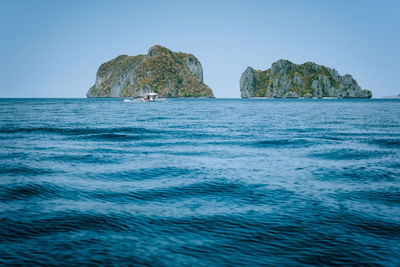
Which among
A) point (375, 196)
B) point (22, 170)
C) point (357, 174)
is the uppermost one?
point (22, 170)

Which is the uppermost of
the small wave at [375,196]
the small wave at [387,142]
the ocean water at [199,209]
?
the small wave at [387,142]

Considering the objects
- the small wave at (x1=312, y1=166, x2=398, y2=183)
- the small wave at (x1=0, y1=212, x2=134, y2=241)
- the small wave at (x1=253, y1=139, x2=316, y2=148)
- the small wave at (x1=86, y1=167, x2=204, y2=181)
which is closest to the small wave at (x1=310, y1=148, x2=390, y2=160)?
the small wave at (x1=312, y1=166, x2=398, y2=183)

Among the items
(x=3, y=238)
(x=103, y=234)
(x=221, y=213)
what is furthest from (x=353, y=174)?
(x=3, y=238)

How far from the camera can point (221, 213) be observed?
986 centimetres

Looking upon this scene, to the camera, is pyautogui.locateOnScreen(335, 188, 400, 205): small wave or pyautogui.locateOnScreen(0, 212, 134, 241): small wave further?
pyautogui.locateOnScreen(335, 188, 400, 205): small wave

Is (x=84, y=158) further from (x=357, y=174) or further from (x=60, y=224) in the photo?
(x=357, y=174)

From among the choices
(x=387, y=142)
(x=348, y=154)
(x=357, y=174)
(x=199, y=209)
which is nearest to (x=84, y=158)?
(x=199, y=209)

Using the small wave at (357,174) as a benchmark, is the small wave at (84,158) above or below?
above

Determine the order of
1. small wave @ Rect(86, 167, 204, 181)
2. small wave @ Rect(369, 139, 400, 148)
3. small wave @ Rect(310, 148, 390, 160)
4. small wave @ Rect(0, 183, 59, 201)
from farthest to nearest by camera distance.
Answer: small wave @ Rect(369, 139, 400, 148)
small wave @ Rect(310, 148, 390, 160)
small wave @ Rect(86, 167, 204, 181)
small wave @ Rect(0, 183, 59, 201)

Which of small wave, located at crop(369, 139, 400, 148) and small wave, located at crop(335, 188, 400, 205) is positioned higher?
small wave, located at crop(369, 139, 400, 148)

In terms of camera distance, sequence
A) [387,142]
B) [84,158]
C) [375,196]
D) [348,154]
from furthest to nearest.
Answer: [387,142] < [348,154] < [84,158] < [375,196]

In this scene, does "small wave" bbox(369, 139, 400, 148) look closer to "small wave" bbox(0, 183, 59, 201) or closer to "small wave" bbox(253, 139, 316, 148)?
"small wave" bbox(253, 139, 316, 148)

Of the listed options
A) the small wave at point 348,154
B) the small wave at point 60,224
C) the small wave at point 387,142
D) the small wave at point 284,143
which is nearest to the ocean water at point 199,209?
the small wave at point 60,224

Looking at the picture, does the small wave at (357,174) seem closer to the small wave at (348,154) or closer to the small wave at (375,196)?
the small wave at (375,196)
